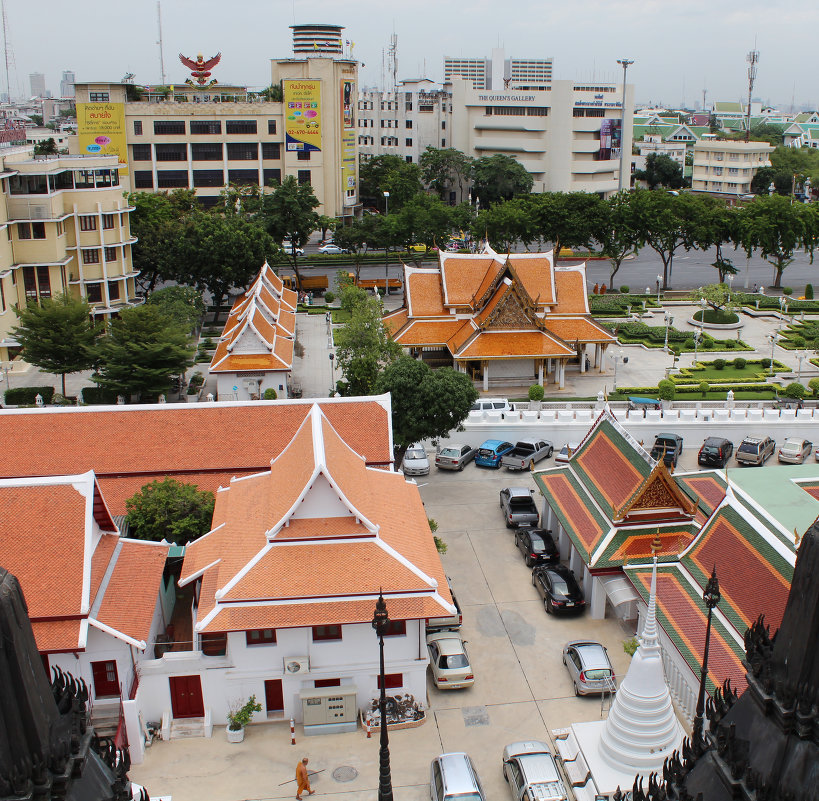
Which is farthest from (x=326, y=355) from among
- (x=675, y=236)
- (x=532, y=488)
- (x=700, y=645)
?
(x=700, y=645)

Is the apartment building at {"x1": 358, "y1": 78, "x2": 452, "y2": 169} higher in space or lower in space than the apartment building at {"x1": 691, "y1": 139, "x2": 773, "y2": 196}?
higher

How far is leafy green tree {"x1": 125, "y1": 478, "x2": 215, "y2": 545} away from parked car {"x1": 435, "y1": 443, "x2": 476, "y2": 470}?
498 inches

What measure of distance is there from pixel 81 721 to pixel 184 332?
125 ft

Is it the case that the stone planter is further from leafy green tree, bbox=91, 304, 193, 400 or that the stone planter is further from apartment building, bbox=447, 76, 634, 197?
apartment building, bbox=447, 76, 634, 197

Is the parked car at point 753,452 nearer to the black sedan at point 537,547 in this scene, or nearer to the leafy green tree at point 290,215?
the black sedan at point 537,547

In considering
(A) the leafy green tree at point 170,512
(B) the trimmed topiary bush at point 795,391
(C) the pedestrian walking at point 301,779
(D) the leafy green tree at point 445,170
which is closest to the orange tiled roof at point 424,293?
(B) the trimmed topiary bush at point 795,391

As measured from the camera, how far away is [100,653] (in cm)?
2144

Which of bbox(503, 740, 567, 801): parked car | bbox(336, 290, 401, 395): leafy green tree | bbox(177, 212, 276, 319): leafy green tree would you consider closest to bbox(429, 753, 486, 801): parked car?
bbox(503, 740, 567, 801): parked car

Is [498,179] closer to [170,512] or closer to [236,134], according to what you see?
[236,134]

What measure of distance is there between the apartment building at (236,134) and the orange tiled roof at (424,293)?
39165 mm

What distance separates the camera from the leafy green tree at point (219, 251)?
58969mm

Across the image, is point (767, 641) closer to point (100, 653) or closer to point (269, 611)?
point (269, 611)

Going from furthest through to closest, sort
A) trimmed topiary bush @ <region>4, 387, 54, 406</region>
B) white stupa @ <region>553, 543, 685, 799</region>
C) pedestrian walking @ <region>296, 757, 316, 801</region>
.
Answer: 1. trimmed topiary bush @ <region>4, 387, 54, 406</region>
2. pedestrian walking @ <region>296, 757, 316, 801</region>
3. white stupa @ <region>553, 543, 685, 799</region>

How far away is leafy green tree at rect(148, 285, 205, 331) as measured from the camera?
51344 mm
